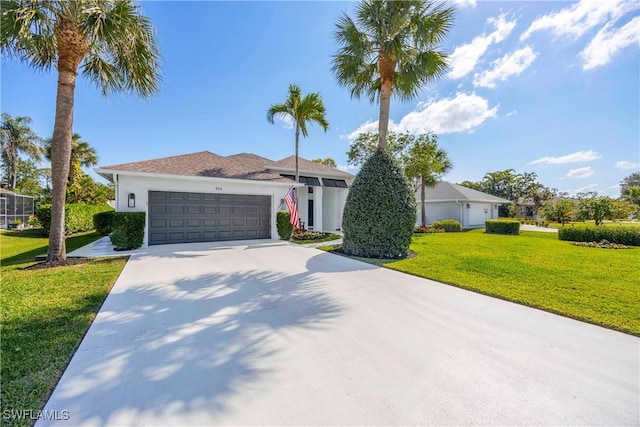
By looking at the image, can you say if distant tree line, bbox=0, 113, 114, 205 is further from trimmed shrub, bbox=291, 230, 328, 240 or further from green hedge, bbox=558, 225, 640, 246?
green hedge, bbox=558, 225, 640, 246

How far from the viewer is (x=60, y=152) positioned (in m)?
7.47

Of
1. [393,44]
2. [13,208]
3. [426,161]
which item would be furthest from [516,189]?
[13,208]

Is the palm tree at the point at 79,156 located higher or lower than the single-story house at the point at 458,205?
higher

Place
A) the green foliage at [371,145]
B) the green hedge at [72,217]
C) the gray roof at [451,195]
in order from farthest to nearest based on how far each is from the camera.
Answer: the gray roof at [451,195] < the green foliage at [371,145] < the green hedge at [72,217]

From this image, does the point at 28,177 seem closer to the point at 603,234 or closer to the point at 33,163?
the point at 33,163

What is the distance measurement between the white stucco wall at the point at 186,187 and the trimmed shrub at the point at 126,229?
638mm

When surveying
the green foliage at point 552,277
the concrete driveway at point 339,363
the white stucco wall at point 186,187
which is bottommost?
the concrete driveway at point 339,363

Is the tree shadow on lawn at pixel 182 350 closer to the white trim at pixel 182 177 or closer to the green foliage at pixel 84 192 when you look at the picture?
the white trim at pixel 182 177

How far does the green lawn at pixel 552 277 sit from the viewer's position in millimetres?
4539

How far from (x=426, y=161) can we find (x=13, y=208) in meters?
31.3

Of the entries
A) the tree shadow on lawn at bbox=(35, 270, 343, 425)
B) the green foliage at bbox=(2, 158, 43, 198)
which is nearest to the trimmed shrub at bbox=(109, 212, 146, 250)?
the tree shadow on lawn at bbox=(35, 270, 343, 425)

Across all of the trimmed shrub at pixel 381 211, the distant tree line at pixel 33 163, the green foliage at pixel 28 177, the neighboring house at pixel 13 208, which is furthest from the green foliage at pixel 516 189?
the green foliage at pixel 28 177

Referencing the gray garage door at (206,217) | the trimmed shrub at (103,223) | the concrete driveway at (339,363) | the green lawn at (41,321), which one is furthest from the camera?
the trimmed shrub at (103,223)

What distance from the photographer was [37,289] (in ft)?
17.3
